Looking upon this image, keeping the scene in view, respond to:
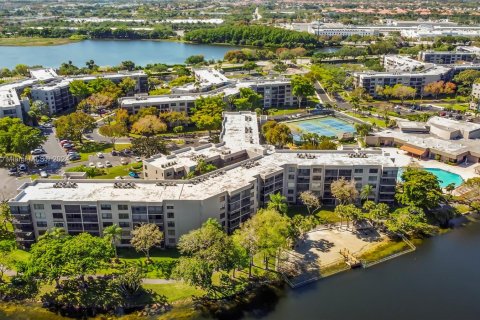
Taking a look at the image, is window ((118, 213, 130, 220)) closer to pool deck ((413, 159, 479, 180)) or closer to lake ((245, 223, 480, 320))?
lake ((245, 223, 480, 320))

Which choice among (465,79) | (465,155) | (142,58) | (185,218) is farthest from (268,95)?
(142,58)

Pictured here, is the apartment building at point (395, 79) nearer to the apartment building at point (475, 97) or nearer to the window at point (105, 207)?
the apartment building at point (475, 97)

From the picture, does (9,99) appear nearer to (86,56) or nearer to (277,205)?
(277,205)

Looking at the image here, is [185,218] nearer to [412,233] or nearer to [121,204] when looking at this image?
[121,204]

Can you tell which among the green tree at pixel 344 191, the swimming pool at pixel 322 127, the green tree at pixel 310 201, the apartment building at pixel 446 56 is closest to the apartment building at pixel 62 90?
the swimming pool at pixel 322 127

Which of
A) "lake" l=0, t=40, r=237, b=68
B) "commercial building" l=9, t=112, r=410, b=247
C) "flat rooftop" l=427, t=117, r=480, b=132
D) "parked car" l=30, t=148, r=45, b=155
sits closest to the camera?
"commercial building" l=9, t=112, r=410, b=247

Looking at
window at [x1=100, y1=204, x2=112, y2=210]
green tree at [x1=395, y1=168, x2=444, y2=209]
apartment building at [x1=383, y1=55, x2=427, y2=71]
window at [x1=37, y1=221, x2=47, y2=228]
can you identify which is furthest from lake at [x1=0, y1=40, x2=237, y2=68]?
green tree at [x1=395, y1=168, x2=444, y2=209]

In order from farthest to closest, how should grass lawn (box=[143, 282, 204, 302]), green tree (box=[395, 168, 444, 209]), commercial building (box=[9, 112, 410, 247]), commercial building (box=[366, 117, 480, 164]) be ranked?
1. commercial building (box=[366, 117, 480, 164])
2. green tree (box=[395, 168, 444, 209])
3. commercial building (box=[9, 112, 410, 247])
4. grass lawn (box=[143, 282, 204, 302])
